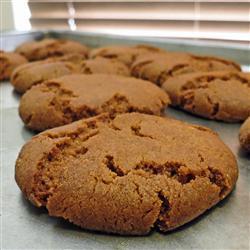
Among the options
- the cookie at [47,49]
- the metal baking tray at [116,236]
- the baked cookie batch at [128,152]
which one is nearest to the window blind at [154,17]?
the cookie at [47,49]

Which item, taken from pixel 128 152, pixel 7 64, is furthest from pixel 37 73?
pixel 128 152

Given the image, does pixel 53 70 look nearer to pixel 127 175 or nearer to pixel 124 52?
pixel 124 52

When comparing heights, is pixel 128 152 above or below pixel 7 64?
above

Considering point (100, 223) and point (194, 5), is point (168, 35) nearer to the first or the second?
point (194, 5)

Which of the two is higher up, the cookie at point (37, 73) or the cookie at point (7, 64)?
the cookie at point (37, 73)

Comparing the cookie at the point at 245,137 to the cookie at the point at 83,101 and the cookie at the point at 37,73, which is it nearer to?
the cookie at the point at 83,101
